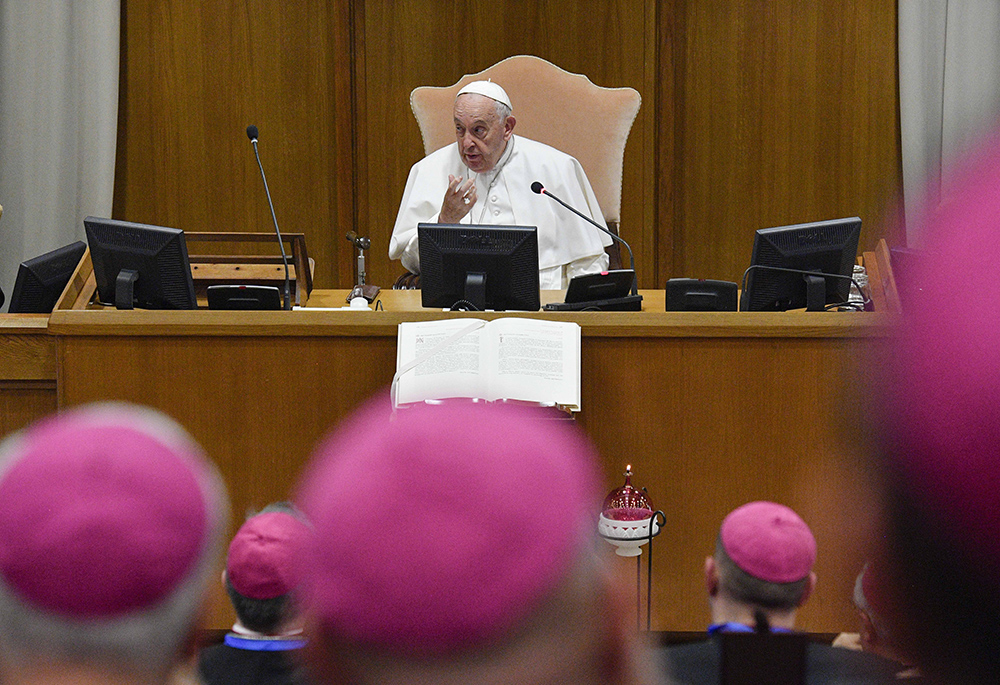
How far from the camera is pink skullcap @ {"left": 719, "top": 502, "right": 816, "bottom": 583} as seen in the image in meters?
1.53

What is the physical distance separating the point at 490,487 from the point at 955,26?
6261mm

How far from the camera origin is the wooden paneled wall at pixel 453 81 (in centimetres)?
604

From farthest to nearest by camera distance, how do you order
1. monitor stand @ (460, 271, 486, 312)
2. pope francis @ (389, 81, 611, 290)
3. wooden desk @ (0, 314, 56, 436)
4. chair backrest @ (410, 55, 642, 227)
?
chair backrest @ (410, 55, 642, 227)
pope francis @ (389, 81, 611, 290)
monitor stand @ (460, 271, 486, 312)
wooden desk @ (0, 314, 56, 436)

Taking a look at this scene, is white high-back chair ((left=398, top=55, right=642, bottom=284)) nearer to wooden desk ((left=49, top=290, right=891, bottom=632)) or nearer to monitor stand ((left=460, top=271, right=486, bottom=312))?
monitor stand ((left=460, top=271, right=486, bottom=312))

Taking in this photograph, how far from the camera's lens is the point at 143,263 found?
3.28 meters

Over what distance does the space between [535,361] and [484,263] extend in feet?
2.05

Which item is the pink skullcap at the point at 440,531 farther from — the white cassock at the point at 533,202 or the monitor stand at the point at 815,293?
the white cassock at the point at 533,202

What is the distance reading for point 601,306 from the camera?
10.8 feet

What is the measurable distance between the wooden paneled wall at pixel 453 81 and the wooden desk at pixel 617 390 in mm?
3378

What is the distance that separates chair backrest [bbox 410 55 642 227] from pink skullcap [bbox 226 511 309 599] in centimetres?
383


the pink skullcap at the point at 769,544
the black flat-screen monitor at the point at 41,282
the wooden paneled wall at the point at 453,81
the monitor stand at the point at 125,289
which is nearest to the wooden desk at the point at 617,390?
the monitor stand at the point at 125,289

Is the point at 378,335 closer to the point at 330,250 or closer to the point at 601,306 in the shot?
the point at 601,306

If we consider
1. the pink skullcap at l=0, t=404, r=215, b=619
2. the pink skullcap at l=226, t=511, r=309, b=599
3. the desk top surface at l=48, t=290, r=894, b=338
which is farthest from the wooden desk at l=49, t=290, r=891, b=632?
the pink skullcap at l=0, t=404, r=215, b=619

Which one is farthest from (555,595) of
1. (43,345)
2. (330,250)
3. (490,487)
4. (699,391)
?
(330,250)
